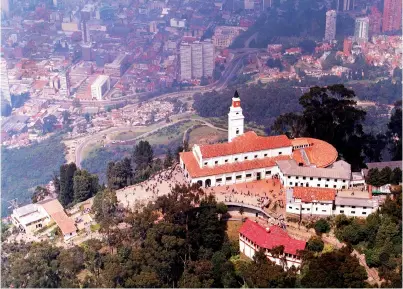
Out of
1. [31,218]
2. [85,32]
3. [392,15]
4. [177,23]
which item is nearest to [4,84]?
[85,32]

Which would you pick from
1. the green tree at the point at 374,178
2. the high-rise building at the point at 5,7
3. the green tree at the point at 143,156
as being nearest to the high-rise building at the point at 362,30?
the high-rise building at the point at 5,7

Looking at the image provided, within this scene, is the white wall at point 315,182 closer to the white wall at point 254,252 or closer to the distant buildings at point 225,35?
the white wall at point 254,252

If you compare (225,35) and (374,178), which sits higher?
(374,178)

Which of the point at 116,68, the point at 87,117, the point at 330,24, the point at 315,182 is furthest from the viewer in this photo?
the point at 330,24

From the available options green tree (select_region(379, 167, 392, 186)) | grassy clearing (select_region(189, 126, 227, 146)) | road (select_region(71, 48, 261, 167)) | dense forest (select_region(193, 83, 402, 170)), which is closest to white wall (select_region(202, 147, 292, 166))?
dense forest (select_region(193, 83, 402, 170))

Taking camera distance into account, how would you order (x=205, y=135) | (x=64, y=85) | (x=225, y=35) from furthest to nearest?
(x=225, y=35) < (x=64, y=85) < (x=205, y=135)

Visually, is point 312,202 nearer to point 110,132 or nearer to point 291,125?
point 291,125

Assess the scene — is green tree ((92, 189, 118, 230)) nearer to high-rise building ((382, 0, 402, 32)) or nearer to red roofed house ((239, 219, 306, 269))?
red roofed house ((239, 219, 306, 269))
